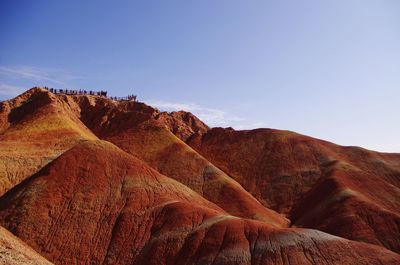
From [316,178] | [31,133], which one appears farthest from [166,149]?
[316,178]

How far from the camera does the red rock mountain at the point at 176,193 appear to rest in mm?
53844

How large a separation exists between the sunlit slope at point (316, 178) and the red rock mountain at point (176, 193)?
0.28 meters

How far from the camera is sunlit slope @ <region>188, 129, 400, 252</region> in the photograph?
74.9m

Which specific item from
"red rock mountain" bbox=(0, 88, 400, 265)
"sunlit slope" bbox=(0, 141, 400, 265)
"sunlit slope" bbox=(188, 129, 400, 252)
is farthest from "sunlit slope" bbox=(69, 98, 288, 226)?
"sunlit slope" bbox=(0, 141, 400, 265)

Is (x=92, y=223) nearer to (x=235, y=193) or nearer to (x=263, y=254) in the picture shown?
(x=263, y=254)

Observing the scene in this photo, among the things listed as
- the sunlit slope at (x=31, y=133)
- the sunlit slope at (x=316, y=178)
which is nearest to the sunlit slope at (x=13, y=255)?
the sunlit slope at (x=31, y=133)

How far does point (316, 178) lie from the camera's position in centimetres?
10112

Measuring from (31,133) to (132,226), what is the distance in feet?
112

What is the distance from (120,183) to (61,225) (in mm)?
11589

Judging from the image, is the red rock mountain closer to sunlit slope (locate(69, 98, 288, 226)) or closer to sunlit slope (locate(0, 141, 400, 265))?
sunlit slope (locate(0, 141, 400, 265))

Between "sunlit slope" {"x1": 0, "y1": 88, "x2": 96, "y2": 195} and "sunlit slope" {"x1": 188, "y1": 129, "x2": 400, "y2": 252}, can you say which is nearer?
"sunlit slope" {"x1": 0, "y1": 88, "x2": 96, "y2": 195}

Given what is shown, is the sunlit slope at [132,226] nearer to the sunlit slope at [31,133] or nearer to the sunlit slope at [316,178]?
the sunlit slope at [31,133]

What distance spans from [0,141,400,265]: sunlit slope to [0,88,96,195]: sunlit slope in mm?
4497

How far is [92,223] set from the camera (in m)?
61.8
